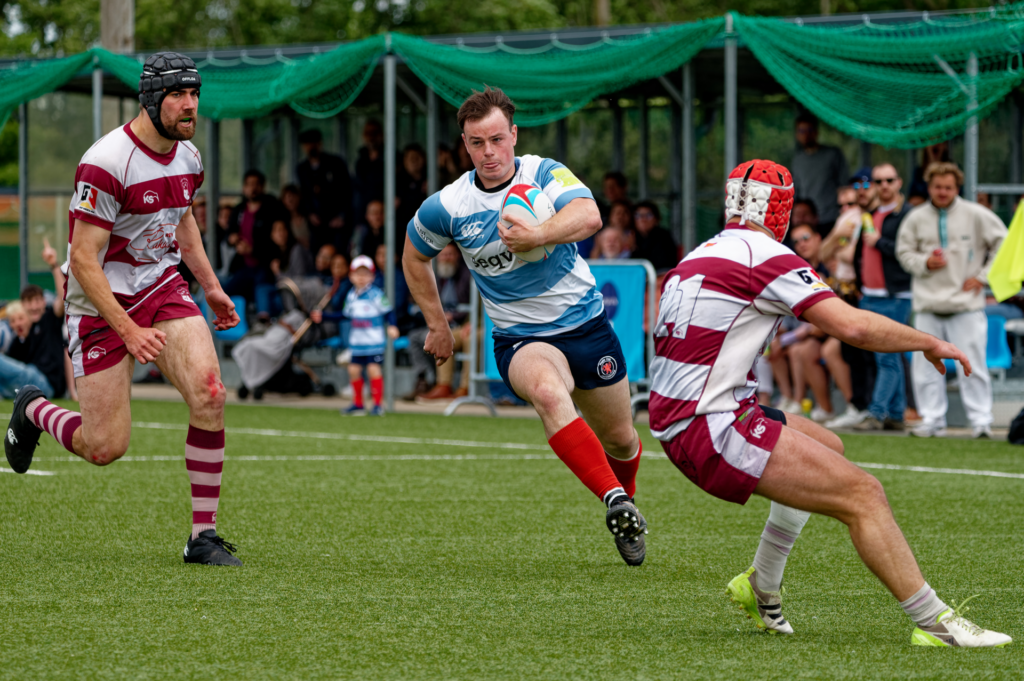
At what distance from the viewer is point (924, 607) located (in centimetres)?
455

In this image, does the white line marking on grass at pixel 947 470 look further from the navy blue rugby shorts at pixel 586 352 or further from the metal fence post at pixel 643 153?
the metal fence post at pixel 643 153

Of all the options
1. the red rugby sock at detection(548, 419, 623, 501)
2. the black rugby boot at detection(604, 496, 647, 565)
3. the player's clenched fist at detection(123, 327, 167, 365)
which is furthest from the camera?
the red rugby sock at detection(548, 419, 623, 501)

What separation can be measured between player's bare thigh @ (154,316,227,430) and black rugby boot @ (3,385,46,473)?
3.08ft

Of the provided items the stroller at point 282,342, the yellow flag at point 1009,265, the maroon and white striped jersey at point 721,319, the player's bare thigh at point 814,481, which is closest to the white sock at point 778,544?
the player's bare thigh at point 814,481

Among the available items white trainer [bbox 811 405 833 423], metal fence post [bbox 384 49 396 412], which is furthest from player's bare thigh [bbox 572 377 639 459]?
metal fence post [bbox 384 49 396 412]

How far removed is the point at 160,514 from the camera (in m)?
7.88

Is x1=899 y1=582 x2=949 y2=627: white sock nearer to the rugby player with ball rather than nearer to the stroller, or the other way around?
the rugby player with ball

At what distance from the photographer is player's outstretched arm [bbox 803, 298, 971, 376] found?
4371mm

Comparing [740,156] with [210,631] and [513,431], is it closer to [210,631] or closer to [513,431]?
[513,431]

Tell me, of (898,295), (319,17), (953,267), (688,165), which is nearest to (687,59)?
(688,165)

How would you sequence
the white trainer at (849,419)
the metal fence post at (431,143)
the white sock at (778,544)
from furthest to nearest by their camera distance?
the metal fence post at (431,143) → the white trainer at (849,419) → the white sock at (778,544)

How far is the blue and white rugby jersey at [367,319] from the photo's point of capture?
14836 mm

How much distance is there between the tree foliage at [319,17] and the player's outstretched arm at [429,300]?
25097 millimetres

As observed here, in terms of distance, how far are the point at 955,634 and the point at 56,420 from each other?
13.5 ft
